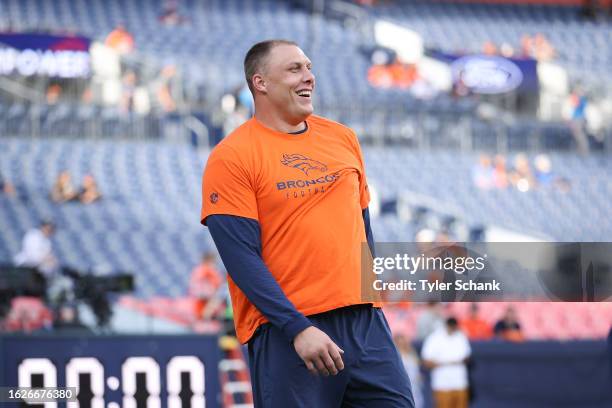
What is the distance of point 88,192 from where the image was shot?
17.4m

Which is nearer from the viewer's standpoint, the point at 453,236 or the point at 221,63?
the point at 453,236

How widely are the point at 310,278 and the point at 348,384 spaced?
0.31m

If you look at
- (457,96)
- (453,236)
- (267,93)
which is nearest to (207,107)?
(453,236)

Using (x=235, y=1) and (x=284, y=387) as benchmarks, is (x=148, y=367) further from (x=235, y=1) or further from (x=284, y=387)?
(x=235, y=1)

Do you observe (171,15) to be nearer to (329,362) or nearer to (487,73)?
(487,73)

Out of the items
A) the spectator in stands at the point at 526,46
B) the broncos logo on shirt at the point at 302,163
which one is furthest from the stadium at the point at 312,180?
the spectator in stands at the point at 526,46

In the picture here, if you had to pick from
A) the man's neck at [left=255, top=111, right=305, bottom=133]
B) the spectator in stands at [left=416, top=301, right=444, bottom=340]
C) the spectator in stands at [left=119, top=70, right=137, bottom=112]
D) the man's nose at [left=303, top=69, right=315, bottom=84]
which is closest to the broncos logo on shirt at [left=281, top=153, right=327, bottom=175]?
the man's neck at [left=255, top=111, right=305, bottom=133]

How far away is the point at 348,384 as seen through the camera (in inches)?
132

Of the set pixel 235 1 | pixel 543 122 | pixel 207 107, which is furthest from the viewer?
pixel 235 1

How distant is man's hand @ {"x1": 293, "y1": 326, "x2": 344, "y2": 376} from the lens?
10.2 feet

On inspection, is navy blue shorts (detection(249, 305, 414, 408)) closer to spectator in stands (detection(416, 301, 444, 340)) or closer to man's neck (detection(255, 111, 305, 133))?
man's neck (detection(255, 111, 305, 133))

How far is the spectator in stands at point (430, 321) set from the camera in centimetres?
1105

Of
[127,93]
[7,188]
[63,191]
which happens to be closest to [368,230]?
[63,191]

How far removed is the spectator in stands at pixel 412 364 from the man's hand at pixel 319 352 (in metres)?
6.69
